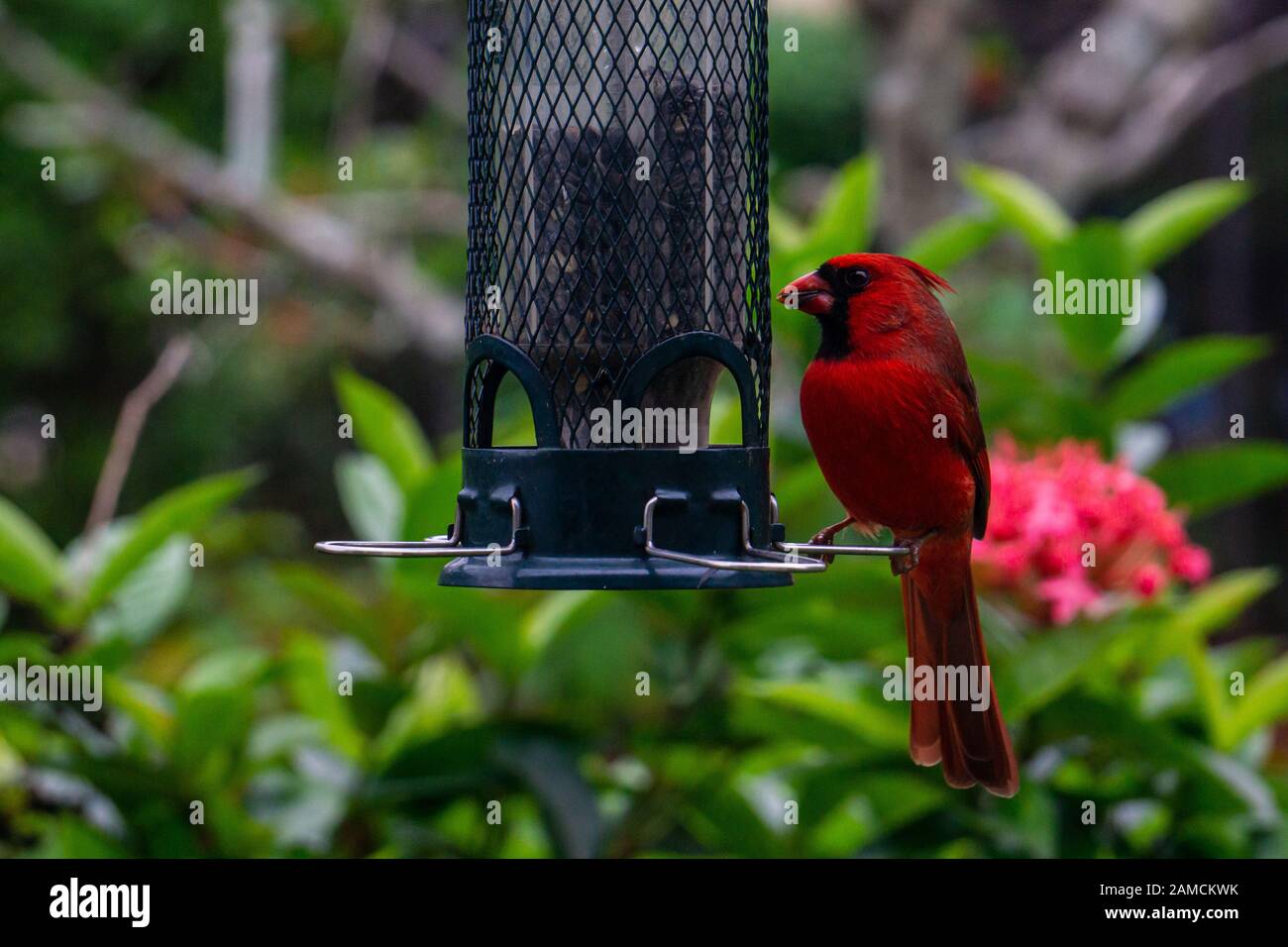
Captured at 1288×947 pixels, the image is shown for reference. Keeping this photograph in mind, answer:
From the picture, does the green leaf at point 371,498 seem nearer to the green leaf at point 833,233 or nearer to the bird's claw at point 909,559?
the green leaf at point 833,233

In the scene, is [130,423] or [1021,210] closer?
[130,423]

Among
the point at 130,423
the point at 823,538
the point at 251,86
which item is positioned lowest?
the point at 823,538

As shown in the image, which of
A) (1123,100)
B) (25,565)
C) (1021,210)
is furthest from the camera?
(1123,100)

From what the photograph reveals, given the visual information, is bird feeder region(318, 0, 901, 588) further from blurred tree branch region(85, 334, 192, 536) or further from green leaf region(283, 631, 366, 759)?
green leaf region(283, 631, 366, 759)

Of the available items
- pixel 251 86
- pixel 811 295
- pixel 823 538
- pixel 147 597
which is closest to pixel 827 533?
pixel 823 538

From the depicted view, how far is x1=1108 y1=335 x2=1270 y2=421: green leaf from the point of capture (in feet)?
11.6

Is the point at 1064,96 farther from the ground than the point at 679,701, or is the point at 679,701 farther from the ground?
the point at 1064,96

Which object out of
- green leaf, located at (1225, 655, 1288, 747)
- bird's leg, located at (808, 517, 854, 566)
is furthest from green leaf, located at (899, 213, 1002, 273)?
green leaf, located at (1225, 655, 1288, 747)

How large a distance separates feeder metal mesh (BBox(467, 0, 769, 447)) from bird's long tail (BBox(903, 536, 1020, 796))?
50 centimetres

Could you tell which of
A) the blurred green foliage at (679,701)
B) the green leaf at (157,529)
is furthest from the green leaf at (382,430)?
the green leaf at (157,529)

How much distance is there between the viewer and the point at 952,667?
3092 mm

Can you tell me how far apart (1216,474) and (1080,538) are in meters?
0.61

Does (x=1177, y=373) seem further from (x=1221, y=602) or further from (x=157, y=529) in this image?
(x=157, y=529)

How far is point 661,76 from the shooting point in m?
2.80
